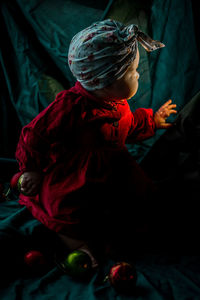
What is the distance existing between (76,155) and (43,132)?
12 cm

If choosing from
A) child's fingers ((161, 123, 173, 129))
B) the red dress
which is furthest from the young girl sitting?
child's fingers ((161, 123, 173, 129))

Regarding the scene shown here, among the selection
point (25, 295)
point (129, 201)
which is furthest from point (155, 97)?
point (25, 295)

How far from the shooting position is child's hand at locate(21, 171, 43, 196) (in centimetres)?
91

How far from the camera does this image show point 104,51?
779 mm

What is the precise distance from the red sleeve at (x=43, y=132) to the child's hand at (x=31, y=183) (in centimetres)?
2

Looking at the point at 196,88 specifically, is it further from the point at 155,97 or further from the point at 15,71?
the point at 15,71

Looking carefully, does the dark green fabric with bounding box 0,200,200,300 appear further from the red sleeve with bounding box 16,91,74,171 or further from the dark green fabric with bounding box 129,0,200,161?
the dark green fabric with bounding box 129,0,200,161

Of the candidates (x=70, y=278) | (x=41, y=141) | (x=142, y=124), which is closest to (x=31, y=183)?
(x=41, y=141)

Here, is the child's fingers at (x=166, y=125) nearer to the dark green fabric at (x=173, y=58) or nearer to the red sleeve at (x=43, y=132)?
the dark green fabric at (x=173, y=58)

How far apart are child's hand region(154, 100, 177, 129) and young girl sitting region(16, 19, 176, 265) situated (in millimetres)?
84

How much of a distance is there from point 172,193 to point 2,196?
28.7 inches

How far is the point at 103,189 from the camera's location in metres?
0.94

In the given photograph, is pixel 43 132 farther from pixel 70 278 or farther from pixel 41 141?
pixel 70 278

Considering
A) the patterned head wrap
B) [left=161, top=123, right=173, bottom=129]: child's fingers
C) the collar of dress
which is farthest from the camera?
[left=161, top=123, right=173, bottom=129]: child's fingers
